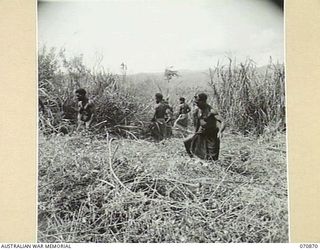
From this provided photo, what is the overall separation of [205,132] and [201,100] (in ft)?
0.34

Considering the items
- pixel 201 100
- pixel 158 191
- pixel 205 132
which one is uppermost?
pixel 201 100

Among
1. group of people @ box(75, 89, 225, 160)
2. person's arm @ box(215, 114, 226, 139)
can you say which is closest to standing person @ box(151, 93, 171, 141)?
group of people @ box(75, 89, 225, 160)

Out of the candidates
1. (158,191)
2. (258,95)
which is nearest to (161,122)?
(158,191)

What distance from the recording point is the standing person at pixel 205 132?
1.38m

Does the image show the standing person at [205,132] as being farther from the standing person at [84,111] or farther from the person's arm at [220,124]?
the standing person at [84,111]

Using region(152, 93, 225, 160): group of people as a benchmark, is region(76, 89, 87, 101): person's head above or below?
above

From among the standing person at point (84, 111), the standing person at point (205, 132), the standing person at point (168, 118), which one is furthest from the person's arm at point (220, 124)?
the standing person at point (84, 111)

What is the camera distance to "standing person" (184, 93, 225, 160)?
1380mm

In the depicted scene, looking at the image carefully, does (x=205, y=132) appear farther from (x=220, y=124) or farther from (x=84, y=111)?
(x=84, y=111)

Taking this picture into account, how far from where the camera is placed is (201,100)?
4.54 feet

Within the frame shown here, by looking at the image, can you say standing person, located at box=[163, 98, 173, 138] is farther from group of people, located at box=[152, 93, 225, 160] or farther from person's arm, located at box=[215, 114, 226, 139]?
person's arm, located at box=[215, 114, 226, 139]

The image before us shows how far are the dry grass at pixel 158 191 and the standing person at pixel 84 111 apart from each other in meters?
0.04

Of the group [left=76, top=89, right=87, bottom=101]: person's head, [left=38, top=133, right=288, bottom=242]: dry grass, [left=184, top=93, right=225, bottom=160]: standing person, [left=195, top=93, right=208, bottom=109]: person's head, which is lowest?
[left=38, top=133, right=288, bottom=242]: dry grass

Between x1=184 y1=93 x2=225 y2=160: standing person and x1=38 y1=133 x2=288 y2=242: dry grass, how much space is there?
25mm
